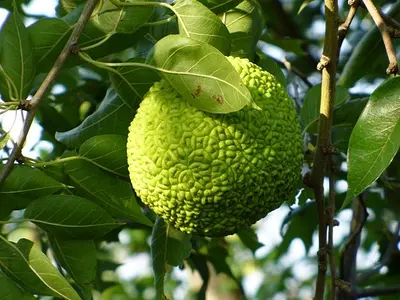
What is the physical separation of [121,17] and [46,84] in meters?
0.29

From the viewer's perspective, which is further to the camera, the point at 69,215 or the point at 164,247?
the point at 164,247

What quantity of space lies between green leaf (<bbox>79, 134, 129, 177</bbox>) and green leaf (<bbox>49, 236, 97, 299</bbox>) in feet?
0.65

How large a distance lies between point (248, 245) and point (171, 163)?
1874mm

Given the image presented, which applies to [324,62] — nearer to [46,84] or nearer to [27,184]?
[46,84]

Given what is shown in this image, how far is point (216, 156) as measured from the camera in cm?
171

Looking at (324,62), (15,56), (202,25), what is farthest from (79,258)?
(324,62)

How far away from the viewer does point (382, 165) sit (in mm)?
1595

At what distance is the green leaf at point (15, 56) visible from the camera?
1.98 m

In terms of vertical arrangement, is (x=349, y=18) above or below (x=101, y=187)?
above

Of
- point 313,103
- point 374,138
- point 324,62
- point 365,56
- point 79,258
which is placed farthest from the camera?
point 365,56

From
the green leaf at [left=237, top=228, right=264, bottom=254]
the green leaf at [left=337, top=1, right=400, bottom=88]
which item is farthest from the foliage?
the green leaf at [left=237, top=228, right=264, bottom=254]

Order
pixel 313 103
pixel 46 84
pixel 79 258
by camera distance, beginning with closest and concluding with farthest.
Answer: pixel 46 84, pixel 79 258, pixel 313 103

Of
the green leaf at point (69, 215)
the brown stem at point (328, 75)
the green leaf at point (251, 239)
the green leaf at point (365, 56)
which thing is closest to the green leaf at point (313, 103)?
the green leaf at point (365, 56)

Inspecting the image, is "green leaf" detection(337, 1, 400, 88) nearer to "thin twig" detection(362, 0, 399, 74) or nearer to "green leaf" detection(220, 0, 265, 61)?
"green leaf" detection(220, 0, 265, 61)
